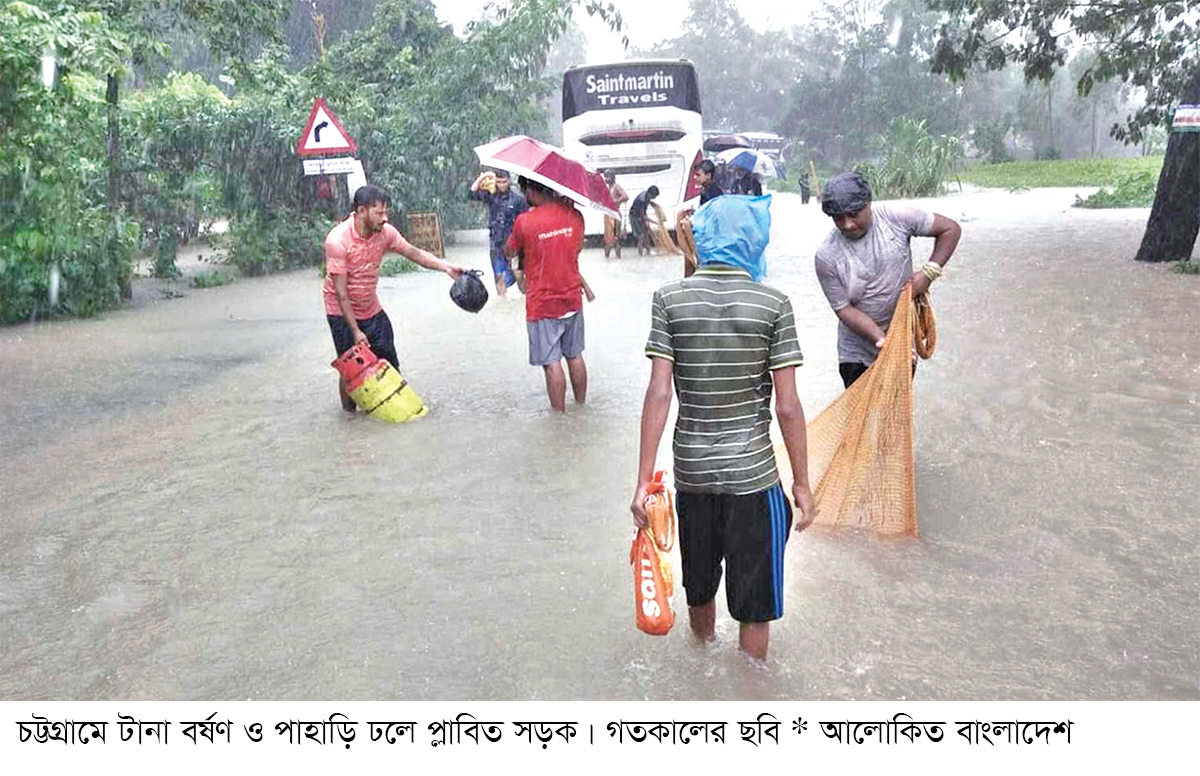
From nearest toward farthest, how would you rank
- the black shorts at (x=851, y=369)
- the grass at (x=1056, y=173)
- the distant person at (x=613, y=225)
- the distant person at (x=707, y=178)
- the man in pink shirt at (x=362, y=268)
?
1. the black shorts at (x=851, y=369)
2. the man in pink shirt at (x=362, y=268)
3. the distant person at (x=707, y=178)
4. the distant person at (x=613, y=225)
5. the grass at (x=1056, y=173)

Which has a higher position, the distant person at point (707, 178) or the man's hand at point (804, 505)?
the distant person at point (707, 178)

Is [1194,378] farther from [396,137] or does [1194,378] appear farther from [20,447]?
[396,137]

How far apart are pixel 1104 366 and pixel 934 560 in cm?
458

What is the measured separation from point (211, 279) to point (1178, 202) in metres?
12.6

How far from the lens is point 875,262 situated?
5.39m

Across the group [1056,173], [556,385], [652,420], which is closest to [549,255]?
[556,385]

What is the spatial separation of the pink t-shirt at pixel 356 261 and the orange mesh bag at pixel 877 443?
329 cm

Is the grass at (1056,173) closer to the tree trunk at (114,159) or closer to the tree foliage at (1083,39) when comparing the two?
the tree foliage at (1083,39)

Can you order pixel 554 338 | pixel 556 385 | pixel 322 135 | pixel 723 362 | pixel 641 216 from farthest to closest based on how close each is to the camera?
pixel 641 216
pixel 322 135
pixel 556 385
pixel 554 338
pixel 723 362

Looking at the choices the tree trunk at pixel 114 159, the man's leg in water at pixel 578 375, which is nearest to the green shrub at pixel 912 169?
the tree trunk at pixel 114 159

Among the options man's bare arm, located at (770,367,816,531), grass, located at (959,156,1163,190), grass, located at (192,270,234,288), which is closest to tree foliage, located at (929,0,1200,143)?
grass, located at (192,270,234,288)

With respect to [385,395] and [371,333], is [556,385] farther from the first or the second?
[371,333]

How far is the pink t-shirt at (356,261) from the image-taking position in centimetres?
737

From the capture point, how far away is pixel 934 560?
5.11m
